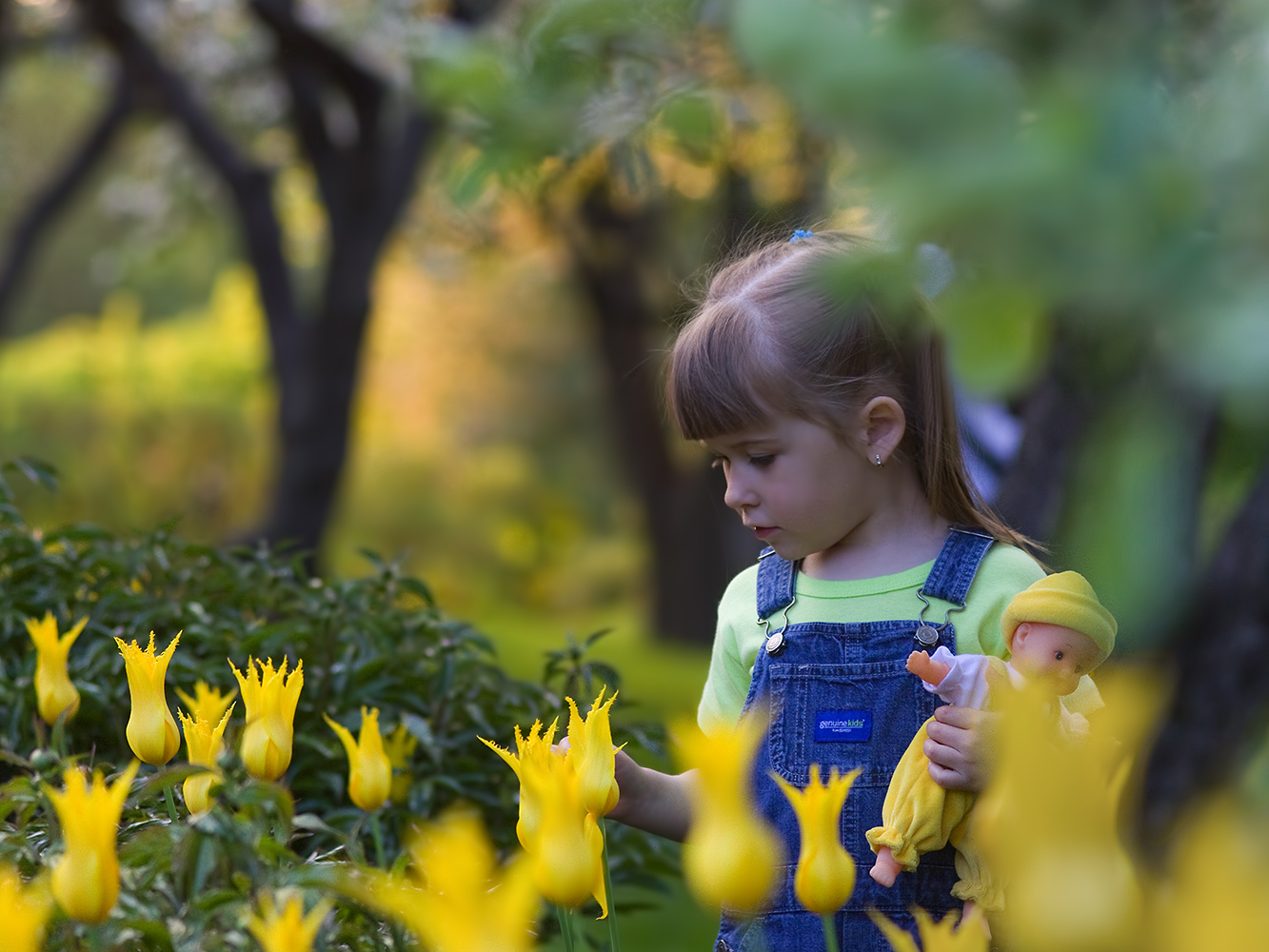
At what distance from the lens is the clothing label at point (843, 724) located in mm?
1599

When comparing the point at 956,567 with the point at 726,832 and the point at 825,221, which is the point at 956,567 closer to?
the point at 825,221

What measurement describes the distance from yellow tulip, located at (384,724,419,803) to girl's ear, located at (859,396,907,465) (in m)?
0.69

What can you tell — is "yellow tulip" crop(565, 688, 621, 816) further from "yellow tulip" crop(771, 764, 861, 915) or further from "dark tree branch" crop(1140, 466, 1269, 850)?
"dark tree branch" crop(1140, 466, 1269, 850)

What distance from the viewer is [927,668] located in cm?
136

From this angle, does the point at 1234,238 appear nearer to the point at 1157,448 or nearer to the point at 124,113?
the point at 1157,448

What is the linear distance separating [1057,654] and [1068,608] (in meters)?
0.05

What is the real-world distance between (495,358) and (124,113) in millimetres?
10259

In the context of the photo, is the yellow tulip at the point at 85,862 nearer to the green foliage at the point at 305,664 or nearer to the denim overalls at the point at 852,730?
the green foliage at the point at 305,664

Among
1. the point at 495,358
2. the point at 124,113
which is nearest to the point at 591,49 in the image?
the point at 124,113

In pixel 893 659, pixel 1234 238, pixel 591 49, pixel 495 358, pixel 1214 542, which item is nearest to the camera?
pixel 1234 238

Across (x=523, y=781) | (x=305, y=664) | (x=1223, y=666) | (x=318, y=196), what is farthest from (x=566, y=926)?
(x=318, y=196)

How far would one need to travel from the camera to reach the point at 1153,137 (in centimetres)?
51

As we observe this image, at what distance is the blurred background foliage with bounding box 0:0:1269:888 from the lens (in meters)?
0.49

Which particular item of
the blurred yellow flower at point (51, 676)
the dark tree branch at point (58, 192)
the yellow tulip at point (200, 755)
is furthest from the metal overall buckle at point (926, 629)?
the dark tree branch at point (58, 192)
